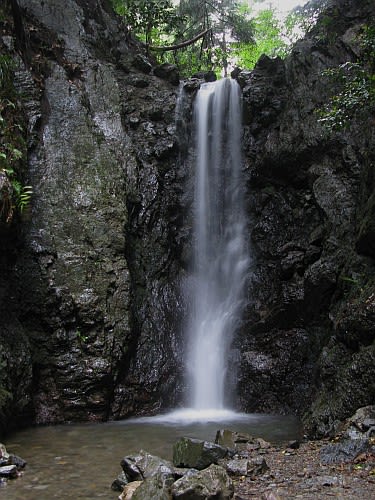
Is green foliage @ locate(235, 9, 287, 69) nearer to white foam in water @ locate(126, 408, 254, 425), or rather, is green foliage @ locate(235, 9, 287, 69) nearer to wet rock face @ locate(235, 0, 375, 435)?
wet rock face @ locate(235, 0, 375, 435)

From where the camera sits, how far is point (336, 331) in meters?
7.26

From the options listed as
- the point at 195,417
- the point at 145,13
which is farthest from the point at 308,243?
the point at 145,13

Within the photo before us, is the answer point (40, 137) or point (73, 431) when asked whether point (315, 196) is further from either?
point (73, 431)

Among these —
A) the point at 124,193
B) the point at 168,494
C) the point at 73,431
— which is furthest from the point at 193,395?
the point at 168,494

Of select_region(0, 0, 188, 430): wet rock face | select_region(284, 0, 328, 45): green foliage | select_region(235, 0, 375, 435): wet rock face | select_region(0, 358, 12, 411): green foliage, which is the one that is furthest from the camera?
select_region(284, 0, 328, 45): green foliage

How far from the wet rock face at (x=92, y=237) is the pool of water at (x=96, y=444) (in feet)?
2.53

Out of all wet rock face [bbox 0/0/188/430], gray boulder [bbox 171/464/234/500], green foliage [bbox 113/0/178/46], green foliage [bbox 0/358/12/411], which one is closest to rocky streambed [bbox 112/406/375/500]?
gray boulder [bbox 171/464/234/500]

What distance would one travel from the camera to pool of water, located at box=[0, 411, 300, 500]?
4535mm

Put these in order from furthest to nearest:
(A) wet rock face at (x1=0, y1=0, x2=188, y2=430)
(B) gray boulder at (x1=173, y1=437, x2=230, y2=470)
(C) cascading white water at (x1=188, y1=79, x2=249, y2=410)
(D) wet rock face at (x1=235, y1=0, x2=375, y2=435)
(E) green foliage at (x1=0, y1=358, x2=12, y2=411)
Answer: (C) cascading white water at (x1=188, y1=79, x2=249, y2=410) < (A) wet rock face at (x1=0, y1=0, x2=188, y2=430) < (D) wet rock face at (x1=235, y1=0, x2=375, y2=435) < (E) green foliage at (x1=0, y1=358, x2=12, y2=411) < (B) gray boulder at (x1=173, y1=437, x2=230, y2=470)

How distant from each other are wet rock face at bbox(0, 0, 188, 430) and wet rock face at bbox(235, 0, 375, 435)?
1.96 metres

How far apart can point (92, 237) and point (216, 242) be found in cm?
358

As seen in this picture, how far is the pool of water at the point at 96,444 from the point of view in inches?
179

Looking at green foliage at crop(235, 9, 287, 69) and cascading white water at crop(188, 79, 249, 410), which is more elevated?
green foliage at crop(235, 9, 287, 69)

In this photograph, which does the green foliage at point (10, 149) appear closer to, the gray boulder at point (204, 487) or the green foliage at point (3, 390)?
the green foliage at point (3, 390)
